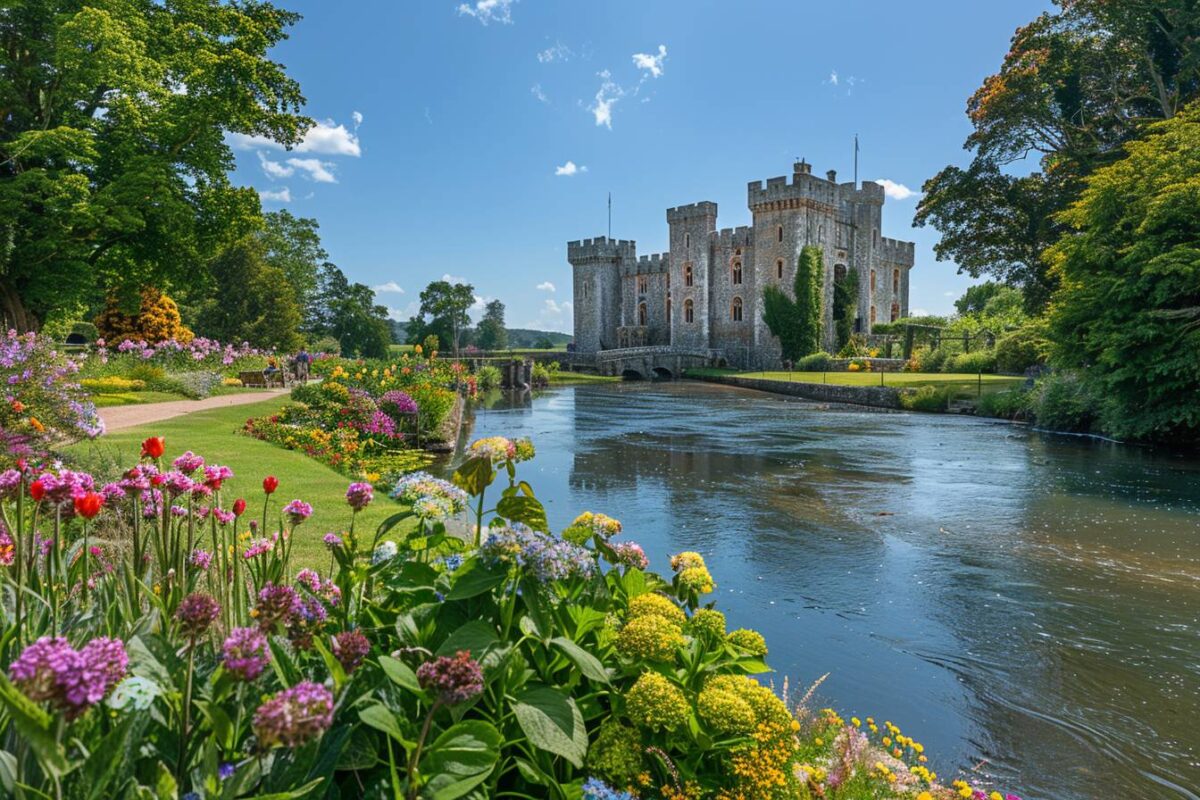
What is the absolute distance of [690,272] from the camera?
48781mm

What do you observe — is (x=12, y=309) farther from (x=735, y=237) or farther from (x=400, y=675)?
(x=735, y=237)

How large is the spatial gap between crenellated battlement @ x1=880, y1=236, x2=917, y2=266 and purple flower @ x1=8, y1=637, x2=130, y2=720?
53604 mm

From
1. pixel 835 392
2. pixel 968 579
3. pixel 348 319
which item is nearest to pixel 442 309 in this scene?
pixel 348 319

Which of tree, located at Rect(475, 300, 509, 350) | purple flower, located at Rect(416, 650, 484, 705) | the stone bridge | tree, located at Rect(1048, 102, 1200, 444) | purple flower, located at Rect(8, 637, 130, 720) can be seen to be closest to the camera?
purple flower, located at Rect(8, 637, 130, 720)

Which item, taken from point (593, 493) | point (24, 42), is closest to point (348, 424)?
point (593, 493)

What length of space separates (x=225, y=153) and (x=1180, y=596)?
21624mm

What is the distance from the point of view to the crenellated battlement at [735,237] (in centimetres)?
4578

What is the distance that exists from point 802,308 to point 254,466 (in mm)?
38280

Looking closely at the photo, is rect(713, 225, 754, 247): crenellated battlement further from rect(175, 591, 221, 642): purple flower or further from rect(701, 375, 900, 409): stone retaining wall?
rect(175, 591, 221, 642): purple flower

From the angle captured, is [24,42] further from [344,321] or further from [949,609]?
[344,321]

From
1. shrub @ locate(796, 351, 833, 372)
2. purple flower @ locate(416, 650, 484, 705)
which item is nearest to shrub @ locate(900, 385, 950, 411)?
shrub @ locate(796, 351, 833, 372)

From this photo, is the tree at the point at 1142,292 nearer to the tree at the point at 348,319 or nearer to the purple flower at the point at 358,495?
the purple flower at the point at 358,495

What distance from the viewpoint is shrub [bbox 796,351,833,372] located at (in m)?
38.4

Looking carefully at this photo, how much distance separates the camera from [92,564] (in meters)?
2.96
